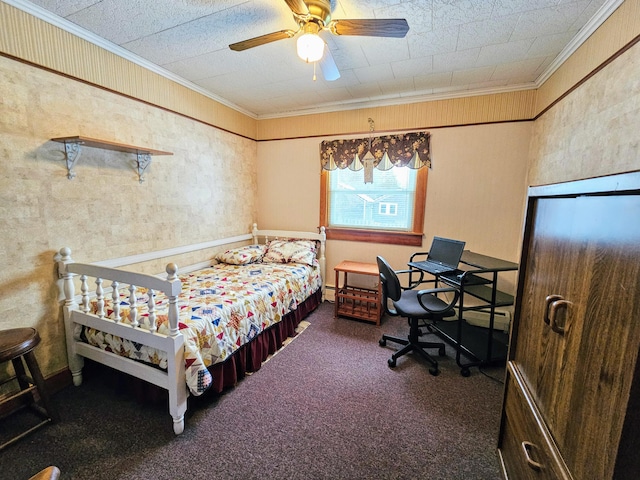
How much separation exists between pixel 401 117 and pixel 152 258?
305 cm

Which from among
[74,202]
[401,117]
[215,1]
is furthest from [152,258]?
[401,117]

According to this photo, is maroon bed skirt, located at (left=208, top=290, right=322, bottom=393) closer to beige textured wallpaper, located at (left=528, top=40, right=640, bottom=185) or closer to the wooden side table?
the wooden side table

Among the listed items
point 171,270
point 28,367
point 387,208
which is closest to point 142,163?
point 171,270

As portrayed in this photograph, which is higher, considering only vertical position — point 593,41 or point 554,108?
point 593,41

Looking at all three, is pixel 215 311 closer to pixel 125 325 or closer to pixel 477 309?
pixel 125 325

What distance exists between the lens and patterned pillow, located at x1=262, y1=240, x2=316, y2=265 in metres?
3.43

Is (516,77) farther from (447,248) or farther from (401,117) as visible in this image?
(447,248)

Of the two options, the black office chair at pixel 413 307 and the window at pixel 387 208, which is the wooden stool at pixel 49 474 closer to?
the black office chair at pixel 413 307

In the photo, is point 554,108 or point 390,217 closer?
point 554,108

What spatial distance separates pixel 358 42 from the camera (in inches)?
81.9

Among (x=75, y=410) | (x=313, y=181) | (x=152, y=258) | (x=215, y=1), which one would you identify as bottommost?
(x=75, y=410)

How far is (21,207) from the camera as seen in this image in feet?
5.82

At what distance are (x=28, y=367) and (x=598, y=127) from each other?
379 cm

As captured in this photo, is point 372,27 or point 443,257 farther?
point 443,257
